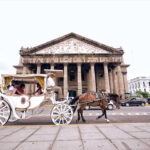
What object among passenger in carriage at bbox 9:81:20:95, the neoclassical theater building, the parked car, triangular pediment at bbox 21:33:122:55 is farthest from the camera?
triangular pediment at bbox 21:33:122:55

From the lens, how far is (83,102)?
6469mm

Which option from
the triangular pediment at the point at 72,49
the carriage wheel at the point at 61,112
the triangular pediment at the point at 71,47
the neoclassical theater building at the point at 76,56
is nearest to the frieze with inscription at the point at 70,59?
the neoclassical theater building at the point at 76,56

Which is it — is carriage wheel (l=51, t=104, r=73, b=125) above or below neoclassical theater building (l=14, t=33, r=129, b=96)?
below

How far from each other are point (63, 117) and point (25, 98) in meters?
2.17

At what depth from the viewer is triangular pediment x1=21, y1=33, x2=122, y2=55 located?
27.4 meters

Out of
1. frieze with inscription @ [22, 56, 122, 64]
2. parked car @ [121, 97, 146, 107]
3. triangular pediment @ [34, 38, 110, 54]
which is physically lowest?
parked car @ [121, 97, 146, 107]

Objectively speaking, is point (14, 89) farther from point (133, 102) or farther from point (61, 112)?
point (133, 102)

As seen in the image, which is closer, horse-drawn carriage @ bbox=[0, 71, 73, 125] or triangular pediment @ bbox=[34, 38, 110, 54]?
horse-drawn carriage @ bbox=[0, 71, 73, 125]

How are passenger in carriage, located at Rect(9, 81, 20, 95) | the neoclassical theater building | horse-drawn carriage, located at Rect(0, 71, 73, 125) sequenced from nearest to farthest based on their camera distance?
horse-drawn carriage, located at Rect(0, 71, 73, 125), passenger in carriage, located at Rect(9, 81, 20, 95), the neoclassical theater building

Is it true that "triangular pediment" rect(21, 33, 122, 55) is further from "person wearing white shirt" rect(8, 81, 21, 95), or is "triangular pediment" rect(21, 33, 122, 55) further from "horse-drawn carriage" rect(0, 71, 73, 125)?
"horse-drawn carriage" rect(0, 71, 73, 125)

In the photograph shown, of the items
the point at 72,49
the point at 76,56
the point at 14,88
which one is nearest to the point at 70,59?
the point at 76,56

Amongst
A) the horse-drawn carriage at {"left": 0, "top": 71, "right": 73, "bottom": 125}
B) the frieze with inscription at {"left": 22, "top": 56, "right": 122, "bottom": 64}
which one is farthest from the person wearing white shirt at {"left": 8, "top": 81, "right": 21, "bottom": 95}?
the frieze with inscription at {"left": 22, "top": 56, "right": 122, "bottom": 64}

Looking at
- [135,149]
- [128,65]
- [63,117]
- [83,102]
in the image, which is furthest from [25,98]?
[128,65]

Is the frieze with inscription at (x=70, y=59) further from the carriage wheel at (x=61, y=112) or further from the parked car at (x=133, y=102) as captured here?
the carriage wheel at (x=61, y=112)
